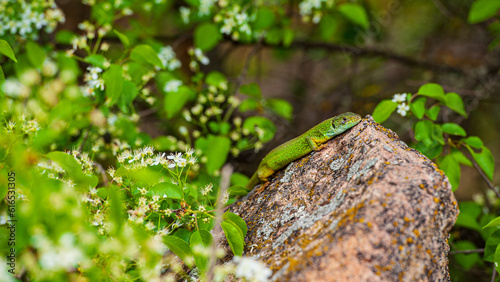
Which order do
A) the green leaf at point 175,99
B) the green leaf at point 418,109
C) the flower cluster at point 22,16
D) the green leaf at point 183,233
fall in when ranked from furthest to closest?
the green leaf at point 175,99 < the flower cluster at point 22,16 < the green leaf at point 418,109 < the green leaf at point 183,233

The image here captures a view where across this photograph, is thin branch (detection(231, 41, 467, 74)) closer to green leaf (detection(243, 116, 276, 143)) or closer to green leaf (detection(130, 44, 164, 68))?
green leaf (detection(243, 116, 276, 143))

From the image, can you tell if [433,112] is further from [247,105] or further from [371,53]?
[371,53]

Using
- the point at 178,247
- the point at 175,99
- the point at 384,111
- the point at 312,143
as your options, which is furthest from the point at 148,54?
the point at 384,111

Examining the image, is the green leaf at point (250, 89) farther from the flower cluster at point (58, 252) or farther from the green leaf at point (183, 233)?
the flower cluster at point (58, 252)

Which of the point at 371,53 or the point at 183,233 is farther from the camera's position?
the point at 371,53


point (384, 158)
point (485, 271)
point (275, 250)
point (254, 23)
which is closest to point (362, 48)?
point (254, 23)

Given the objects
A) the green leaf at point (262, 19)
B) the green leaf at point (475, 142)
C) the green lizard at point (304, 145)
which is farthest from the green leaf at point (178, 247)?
the green leaf at point (262, 19)
